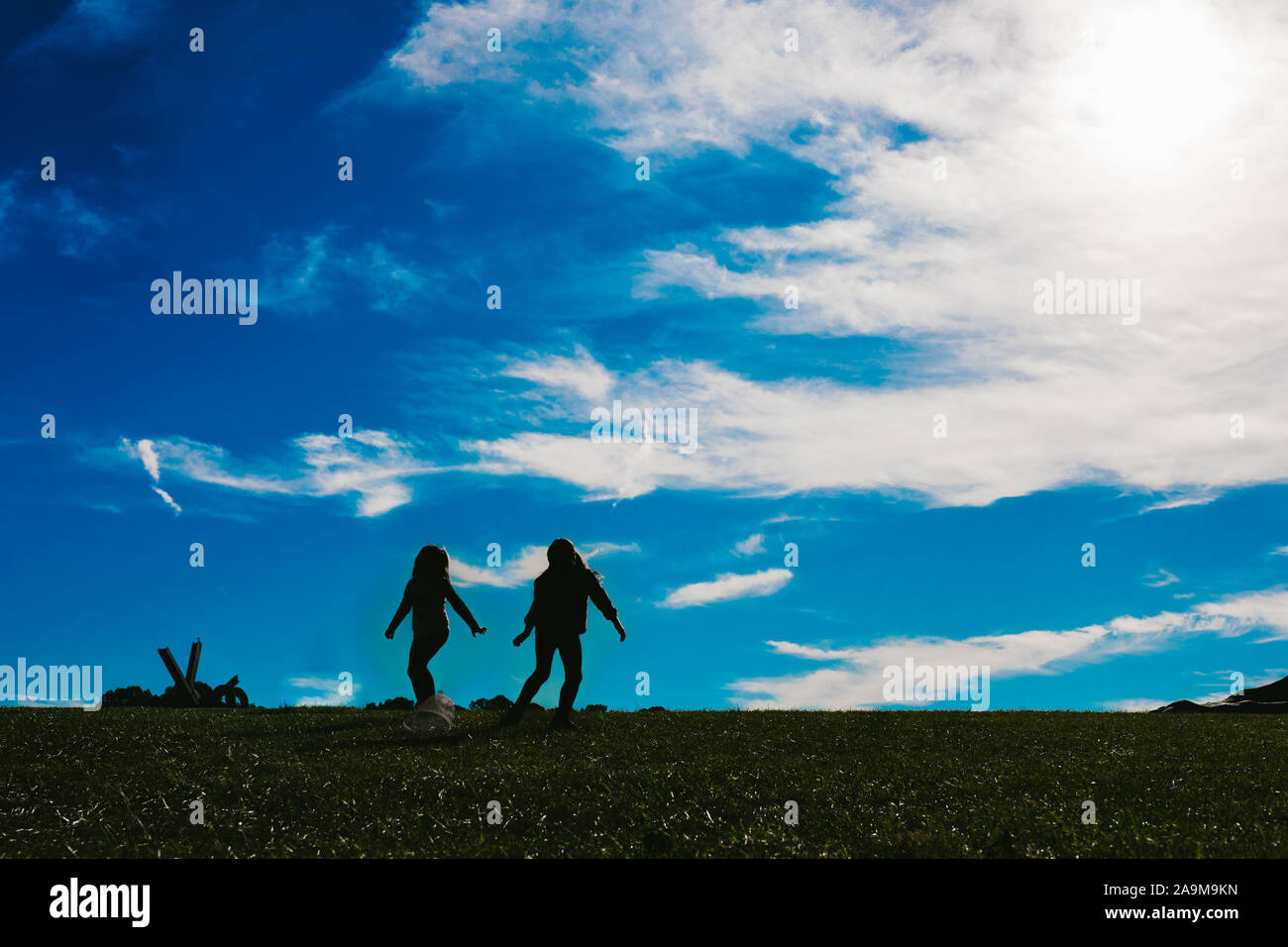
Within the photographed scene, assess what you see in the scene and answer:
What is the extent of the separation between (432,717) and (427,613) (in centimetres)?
Result: 239

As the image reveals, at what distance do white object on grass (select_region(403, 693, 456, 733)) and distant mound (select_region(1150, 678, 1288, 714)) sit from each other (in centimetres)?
1921

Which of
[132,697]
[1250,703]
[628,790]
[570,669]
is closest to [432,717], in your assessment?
[570,669]

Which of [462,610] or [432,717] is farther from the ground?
[462,610]

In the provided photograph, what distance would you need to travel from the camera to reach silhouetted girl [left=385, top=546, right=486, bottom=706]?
18.4 m

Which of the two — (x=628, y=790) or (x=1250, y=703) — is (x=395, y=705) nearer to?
(x=628, y=790)

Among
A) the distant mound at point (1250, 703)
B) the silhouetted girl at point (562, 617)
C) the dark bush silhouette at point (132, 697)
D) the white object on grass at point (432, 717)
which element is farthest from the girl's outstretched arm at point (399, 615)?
the distant mound at point (1250, 703)

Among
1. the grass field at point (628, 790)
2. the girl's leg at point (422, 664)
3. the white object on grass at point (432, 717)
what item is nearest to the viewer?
the grass field at point (628, 790)

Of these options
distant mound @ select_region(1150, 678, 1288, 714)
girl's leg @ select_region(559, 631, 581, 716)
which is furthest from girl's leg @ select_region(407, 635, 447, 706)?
distant mound @ select_region(1150, 678, 1288, 714)

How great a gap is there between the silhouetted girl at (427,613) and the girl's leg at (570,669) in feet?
7.66

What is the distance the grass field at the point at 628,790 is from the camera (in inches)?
392

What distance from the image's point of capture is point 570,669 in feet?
55.8

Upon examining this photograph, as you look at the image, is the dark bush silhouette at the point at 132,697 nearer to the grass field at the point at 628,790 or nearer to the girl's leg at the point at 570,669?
the grass field at the point at 628,790
